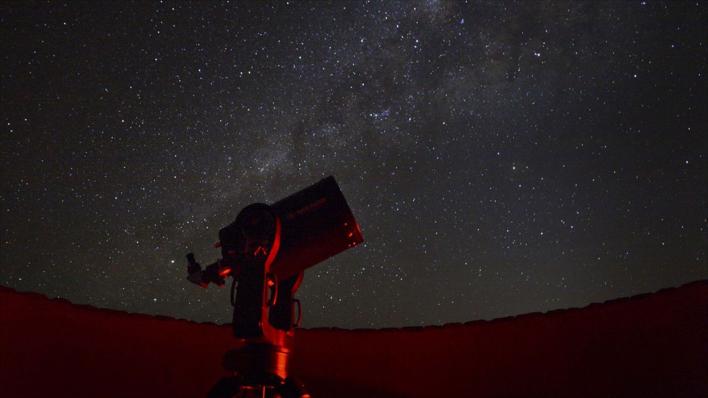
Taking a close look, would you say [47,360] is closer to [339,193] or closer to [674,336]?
[339,193]

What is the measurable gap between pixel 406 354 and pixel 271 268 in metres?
2.86

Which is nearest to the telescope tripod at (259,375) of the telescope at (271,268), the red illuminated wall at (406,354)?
the telescope at (271,268)

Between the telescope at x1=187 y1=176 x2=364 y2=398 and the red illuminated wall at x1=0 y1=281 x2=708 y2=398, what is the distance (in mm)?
2389

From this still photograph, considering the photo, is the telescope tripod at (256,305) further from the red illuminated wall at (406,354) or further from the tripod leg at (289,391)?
the red illuminated wall at (406,354)

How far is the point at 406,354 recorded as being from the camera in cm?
502

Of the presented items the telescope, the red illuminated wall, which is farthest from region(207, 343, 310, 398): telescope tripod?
the red illuminated wall

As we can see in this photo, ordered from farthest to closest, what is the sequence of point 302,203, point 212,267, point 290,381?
1. point 302,203
2. point 212,267
3. point 290,381

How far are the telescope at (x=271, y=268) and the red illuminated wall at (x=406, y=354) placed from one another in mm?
2389

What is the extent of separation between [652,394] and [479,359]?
1.46 m

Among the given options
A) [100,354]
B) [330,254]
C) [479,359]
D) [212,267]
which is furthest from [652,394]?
[100,354]

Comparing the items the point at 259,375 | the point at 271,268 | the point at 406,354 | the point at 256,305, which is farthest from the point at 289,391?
the point at 406,354

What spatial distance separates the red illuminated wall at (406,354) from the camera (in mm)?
4004

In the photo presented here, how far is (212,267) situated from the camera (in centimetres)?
262

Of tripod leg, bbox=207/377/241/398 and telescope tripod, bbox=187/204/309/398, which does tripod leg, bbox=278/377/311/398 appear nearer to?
telescope tripod, bbox=187/204/309/398
